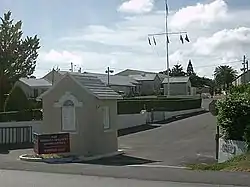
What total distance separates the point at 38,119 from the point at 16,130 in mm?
3689

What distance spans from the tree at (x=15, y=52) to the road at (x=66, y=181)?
1265 inches

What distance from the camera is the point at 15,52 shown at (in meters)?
49.7

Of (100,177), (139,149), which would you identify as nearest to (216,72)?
(139,149)

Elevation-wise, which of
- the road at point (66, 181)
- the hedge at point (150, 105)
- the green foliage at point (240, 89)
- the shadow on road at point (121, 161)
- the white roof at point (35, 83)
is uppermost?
the white roof at point (35, 83)

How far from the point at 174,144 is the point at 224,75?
94.7 metres

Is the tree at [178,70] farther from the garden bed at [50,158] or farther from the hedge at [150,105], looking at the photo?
the garden bed at [50,158]

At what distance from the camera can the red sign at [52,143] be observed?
2305 centimetres

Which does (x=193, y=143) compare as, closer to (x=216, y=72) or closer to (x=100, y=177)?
(x=100, y=177)

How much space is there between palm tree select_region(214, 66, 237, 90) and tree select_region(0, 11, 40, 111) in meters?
69.9

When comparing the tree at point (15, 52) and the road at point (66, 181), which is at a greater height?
the tree at point (15, 52)

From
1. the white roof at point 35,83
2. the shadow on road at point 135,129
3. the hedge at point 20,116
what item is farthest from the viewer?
the white roof at point 35,83

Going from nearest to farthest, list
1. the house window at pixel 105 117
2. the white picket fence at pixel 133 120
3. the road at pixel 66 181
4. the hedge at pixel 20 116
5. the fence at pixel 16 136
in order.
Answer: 1. the road at pixel 66 181
2. the house window at pixel 105 117
3. the fence at pixel 16 136
4. the white picket fence at pixel 133 120
5. the hedge at pixel 20 116

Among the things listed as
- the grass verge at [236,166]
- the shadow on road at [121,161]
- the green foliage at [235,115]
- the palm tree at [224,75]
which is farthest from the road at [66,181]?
the palm tree at [224,75]

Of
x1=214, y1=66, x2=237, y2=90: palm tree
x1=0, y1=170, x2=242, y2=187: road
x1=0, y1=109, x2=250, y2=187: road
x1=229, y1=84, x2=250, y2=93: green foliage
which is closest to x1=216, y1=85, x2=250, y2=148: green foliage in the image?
x1=229, y1=84, x2=250, y2=93: green foliage
